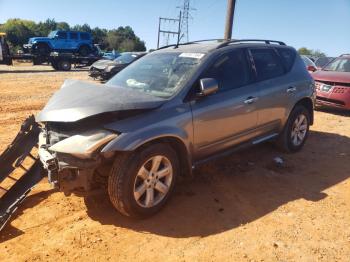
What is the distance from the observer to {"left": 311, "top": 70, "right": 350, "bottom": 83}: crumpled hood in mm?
9312

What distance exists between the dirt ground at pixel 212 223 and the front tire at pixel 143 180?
0.19 m

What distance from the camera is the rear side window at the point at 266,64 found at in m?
4.85

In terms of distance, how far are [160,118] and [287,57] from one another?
3.09 metres

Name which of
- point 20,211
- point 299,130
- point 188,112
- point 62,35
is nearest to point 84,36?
point 62,35

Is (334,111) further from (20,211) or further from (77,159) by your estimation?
(20,211)

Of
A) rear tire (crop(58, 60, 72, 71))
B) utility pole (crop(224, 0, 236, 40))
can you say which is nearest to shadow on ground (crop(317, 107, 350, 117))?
utility pole (crop(224, 0, 236, 40))

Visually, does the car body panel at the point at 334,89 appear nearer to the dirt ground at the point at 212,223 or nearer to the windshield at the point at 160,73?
the dirt ground at the point at 212,223

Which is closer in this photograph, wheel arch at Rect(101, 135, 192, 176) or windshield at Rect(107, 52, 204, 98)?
wheel arch at Rect(101, 135, 192, 176)

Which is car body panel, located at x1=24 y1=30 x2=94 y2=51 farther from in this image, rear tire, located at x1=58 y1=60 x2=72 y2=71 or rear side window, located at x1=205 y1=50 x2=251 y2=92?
rear side window, located at x1=205 y1=50 x2=251 y2=92

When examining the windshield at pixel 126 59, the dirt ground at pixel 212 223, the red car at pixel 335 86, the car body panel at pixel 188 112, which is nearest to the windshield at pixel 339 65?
the red car at pixel 335 86

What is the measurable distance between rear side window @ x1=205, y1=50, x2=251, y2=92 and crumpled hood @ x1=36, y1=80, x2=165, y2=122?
93 cm

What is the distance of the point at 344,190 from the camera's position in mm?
4441

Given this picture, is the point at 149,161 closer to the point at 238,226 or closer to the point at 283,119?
the point at 238,226

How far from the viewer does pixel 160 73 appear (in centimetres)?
422
